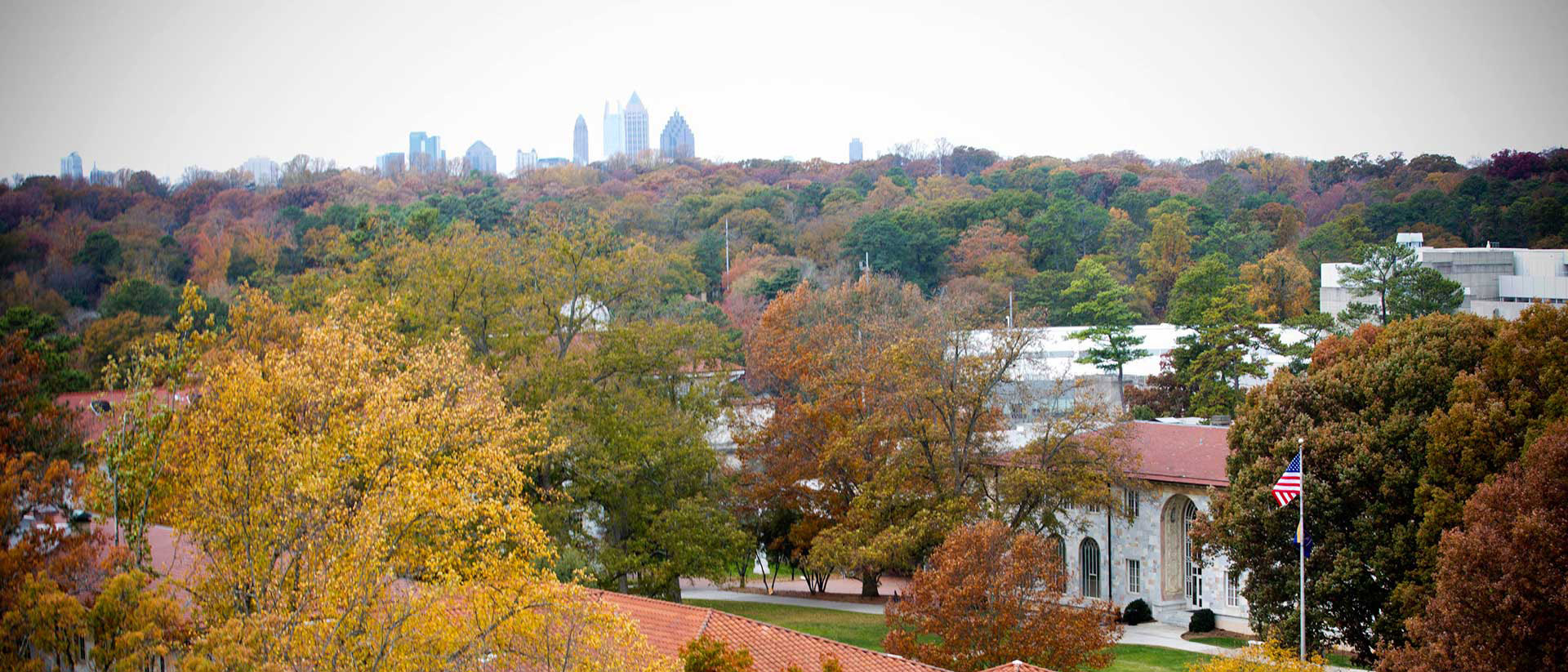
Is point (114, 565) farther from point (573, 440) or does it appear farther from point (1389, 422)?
point (1389, 422)

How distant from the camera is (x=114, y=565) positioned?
16.5 m

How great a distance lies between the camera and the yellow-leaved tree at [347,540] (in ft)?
52.0

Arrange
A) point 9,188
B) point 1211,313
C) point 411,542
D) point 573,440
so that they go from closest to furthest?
point 411,542
point 573,440
point 1211,313
point 9,188

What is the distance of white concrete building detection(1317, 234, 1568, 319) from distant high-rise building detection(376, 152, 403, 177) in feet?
317

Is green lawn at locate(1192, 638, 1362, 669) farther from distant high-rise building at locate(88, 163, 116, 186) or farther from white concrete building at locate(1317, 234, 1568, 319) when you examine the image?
distant high-rise building at locate(88, 163, 116, 186)

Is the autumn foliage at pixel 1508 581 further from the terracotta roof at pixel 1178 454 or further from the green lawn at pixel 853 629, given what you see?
the terracotta roof at pixel 1178 454

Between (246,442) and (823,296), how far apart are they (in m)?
44.5

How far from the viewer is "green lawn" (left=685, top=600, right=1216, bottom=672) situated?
97.9 feet

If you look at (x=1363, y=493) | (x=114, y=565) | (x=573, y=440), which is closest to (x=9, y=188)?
(x=573, y=440)

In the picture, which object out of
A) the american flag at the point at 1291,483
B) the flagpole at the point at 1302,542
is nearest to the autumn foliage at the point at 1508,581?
the flagpole at the point at 1302,542

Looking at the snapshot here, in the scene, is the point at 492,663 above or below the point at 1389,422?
below

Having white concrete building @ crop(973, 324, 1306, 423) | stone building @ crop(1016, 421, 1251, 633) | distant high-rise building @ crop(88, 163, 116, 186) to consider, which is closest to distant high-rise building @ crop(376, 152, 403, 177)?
distant high-rise building @ crop(88, 163, 116, 186)

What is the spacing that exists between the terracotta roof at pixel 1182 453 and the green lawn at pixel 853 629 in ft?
16.9

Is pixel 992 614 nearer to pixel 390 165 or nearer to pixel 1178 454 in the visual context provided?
pixel 1178 454
